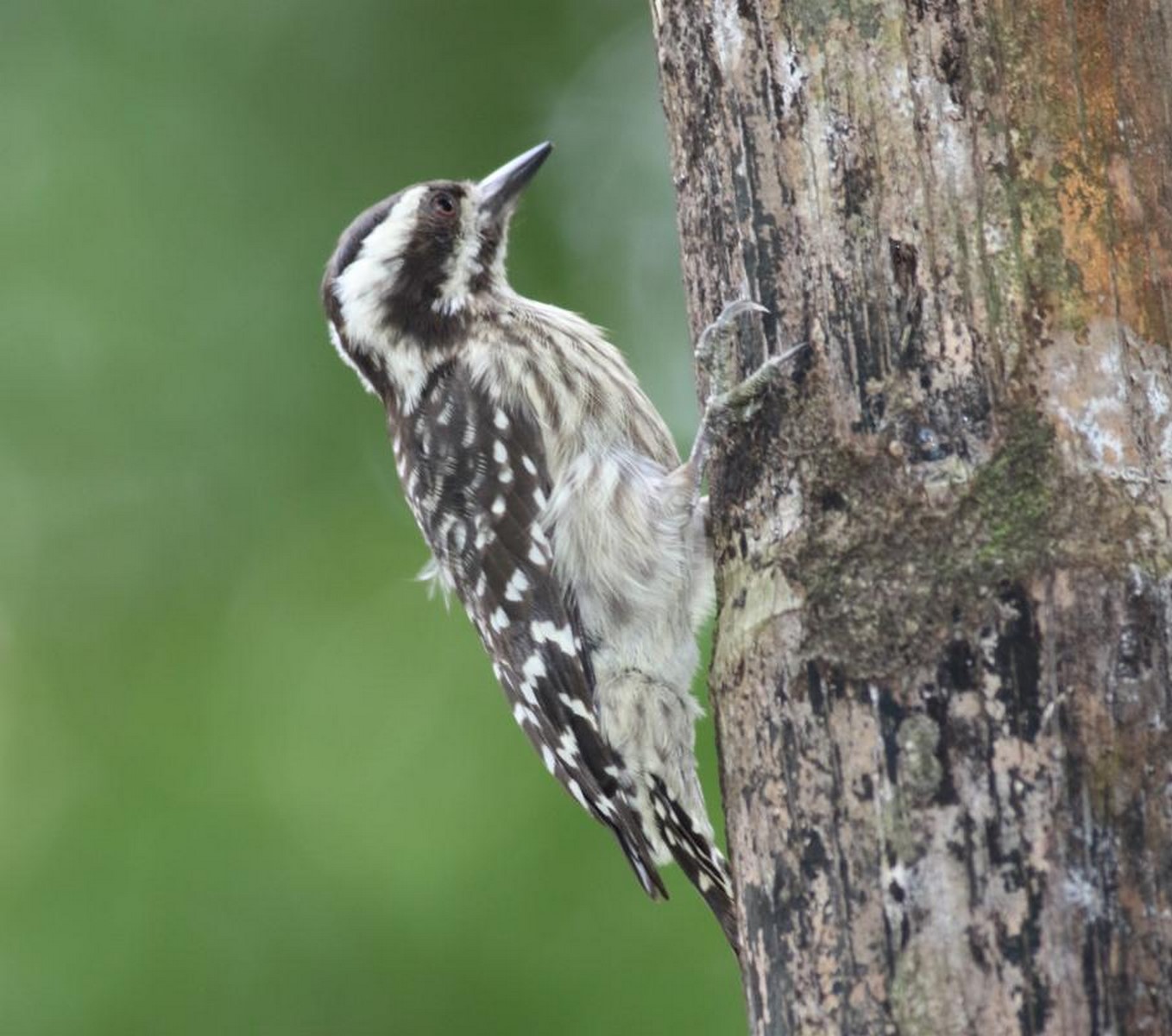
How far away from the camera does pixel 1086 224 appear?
2576 millimetres

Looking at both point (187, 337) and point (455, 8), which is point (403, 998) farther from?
point (455, 8)

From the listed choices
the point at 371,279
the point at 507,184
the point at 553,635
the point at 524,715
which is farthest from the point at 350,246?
the point at 524,715

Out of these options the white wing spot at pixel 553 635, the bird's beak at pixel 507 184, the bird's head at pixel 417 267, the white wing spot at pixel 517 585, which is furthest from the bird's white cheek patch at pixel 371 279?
the white wing spot at pixel 553 635

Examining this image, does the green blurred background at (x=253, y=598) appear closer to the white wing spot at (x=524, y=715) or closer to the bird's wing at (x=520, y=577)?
the white wing spot at (x=524, y=715)

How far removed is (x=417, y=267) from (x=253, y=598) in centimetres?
168

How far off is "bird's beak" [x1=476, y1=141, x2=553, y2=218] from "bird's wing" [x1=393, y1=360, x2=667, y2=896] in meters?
0.60

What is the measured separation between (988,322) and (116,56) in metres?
4.07

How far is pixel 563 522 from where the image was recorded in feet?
13.4

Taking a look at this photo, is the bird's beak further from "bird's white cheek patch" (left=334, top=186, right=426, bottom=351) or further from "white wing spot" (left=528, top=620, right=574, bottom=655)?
"white wing spot" (left=528, top=620, right=574, bottom=655)

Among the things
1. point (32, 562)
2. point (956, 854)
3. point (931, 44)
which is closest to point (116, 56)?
point (32, 562)

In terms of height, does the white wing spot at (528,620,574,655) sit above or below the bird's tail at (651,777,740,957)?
above

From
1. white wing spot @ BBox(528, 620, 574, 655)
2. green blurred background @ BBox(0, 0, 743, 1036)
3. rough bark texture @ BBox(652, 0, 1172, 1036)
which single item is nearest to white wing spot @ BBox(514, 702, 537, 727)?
white wing spot @ BBox(528, 620, 574, 655)

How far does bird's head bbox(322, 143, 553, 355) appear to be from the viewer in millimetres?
4480

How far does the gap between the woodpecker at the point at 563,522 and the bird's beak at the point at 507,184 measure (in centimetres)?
27
